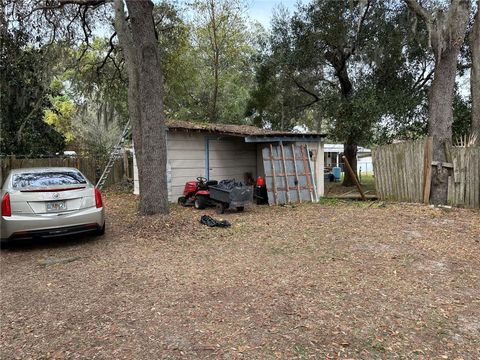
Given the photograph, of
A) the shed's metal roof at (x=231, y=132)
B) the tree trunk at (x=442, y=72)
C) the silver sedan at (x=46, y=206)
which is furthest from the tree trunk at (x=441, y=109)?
the silver sedan at (x=46, y=206)

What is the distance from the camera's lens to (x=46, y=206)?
535 cm

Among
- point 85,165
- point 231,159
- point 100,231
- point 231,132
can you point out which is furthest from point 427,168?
point 85,165

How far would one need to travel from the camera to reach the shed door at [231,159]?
41.6 ft

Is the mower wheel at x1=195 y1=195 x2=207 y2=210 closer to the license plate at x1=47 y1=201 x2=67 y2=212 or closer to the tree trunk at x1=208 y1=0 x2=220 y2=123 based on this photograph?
the license plate at x1=47 y1=201 x2=67 y2=212

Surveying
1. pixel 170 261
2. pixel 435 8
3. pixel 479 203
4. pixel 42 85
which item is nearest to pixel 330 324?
pixel 170 261

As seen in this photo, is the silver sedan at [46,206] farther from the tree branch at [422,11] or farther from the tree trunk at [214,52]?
the tree trunk at [214,52]

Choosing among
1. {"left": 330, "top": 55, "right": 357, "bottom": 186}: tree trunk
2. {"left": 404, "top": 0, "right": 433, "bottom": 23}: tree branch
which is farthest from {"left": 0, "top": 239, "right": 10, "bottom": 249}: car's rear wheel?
{"left": 330, "top": 55, "right": 357, "bottom": 186}: tree trunk

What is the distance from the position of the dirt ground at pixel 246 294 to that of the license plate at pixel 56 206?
713 millimetres

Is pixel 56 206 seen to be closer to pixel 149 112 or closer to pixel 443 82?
pixel 149 112

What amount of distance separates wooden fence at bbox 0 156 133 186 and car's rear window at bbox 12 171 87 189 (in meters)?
8.67

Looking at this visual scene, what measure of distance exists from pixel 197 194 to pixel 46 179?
478 centimetres

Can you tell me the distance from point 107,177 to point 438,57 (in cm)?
1328

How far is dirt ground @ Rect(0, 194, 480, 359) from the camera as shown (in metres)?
2.81

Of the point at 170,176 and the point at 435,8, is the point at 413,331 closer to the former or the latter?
the point at 170,176
